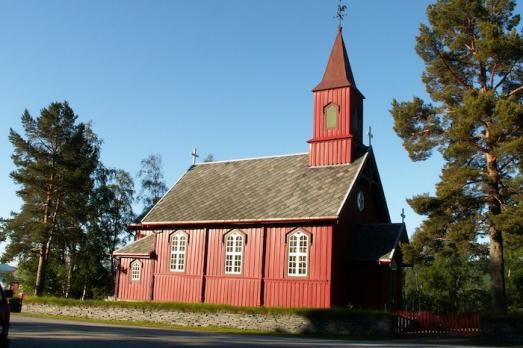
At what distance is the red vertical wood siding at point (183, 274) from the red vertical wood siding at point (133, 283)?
77cm

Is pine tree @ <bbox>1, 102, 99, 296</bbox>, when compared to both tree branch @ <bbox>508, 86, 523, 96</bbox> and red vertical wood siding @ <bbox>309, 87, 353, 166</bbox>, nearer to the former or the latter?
red vertical wood siding @ <bbox>309, 87, 353, 166</bbox>

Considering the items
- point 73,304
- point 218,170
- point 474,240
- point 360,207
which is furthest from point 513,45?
point 73,304

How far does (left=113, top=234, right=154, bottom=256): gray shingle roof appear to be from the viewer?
1267 inches

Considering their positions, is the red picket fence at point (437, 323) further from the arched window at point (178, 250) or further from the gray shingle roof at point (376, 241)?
the arched window at point (178, 250)

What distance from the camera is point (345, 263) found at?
88.2ft

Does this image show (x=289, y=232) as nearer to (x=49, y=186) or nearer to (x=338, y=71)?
(x=338, y=71)

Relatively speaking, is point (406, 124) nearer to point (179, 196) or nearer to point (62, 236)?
point (179, 196)

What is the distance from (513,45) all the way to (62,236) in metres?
32.0

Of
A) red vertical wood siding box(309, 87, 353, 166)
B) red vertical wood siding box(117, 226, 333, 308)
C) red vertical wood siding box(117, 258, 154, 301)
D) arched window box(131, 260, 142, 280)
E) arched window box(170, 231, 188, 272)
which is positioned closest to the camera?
red vertical wood siding box(117, 226, 333, 308)

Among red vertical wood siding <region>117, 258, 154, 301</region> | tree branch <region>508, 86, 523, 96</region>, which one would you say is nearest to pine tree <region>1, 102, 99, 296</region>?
red vertical wood siding <region>117, 258, 154, 301</region>

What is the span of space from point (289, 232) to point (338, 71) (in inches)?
405

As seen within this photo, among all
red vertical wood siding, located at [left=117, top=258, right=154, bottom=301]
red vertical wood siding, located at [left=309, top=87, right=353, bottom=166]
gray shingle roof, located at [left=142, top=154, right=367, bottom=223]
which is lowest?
red vertical wood siding, located at [left=117, top=258, right=154, bottom=301]

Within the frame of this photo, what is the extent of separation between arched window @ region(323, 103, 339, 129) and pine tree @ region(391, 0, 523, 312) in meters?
3.50

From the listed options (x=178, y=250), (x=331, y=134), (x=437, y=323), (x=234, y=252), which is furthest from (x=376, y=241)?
(x=178, y=250)
